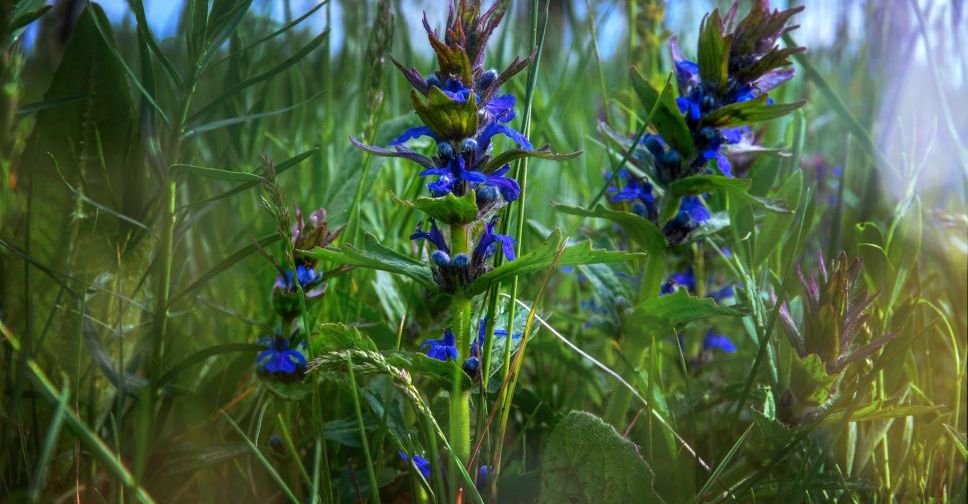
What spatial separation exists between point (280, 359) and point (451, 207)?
16.6 inches

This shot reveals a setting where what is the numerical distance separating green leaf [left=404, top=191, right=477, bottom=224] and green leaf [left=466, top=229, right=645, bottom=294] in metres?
0.08

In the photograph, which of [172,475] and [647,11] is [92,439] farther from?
[647,11]

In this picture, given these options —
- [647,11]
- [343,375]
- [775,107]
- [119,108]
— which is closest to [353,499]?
[343,375]

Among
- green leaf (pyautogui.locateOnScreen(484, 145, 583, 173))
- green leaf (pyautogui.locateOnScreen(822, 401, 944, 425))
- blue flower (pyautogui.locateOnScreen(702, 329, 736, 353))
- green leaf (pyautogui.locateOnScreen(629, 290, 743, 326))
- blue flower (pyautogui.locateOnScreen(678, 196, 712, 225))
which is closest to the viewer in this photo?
green leaf (pyautogui.locateOnScreen(484, 145, 583, 173))

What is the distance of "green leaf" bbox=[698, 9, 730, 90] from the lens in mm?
1267

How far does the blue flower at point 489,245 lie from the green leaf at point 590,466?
0.24 meters

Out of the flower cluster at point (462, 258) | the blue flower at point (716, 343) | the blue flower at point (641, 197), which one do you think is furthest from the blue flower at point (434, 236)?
the blue flower at point (716, 343)

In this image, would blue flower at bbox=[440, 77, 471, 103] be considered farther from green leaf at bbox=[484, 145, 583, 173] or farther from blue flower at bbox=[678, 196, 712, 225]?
Answer: blue flower at bbox=[678, 196, 712, 225]

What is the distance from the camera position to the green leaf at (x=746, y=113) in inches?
48.0

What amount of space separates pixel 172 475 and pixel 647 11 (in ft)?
6.02

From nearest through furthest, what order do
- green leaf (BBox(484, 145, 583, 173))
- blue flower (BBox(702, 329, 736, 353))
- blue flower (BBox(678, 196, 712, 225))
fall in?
green leaf (BBox(484, 145, 583, 173)) < blue flower (BBox(678, 196, 712, 225)) < blue flower (BBox(702, 329, 736, 353))

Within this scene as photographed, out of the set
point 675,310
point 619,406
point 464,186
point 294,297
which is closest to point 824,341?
point 675,310

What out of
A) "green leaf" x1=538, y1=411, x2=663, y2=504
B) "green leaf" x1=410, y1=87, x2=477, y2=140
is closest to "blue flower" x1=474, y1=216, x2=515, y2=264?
"green leaf" x1=410, y1=87, x2=477, y2=140

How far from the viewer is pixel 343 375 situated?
1.15 metres
